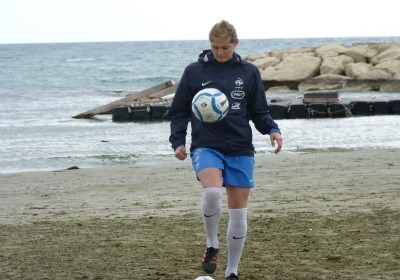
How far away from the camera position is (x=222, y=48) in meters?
5.44

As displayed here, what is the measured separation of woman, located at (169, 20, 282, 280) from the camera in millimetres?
5438

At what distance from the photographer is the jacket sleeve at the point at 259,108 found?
562cm

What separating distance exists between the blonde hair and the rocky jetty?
34.0 meters

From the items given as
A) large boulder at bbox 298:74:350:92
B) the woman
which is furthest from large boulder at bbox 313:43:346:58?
the woman

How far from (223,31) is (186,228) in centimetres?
292

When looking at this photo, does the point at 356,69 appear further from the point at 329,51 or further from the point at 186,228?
the point at 186,228

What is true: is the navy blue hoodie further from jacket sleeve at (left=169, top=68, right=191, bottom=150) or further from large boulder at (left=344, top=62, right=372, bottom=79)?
large boulder at (left=344, top=62, right=372, bottom=79)

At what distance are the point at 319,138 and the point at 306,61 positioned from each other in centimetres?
2404

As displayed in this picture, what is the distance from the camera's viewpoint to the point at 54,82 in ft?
196

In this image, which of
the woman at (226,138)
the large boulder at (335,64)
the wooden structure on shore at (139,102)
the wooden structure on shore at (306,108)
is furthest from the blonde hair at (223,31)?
the large boulder at (335,64)

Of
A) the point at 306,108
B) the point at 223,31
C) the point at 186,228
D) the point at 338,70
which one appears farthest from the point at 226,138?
the point at 338,70

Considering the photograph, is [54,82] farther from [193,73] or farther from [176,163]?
[193,73]

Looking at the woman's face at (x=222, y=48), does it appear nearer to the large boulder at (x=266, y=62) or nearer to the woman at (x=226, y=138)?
the woman at (x=226, y=138)

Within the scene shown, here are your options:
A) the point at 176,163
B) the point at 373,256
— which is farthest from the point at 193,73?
the point at 176,163
